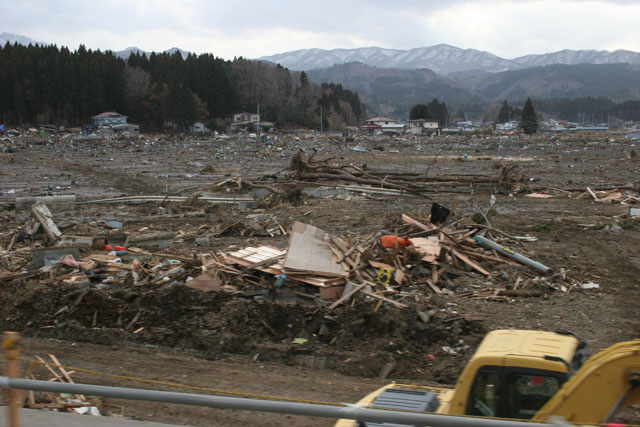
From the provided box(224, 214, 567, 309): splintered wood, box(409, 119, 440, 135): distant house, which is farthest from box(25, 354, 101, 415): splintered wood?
box(409, 119, 440, 135): distant house

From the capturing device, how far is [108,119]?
270ft

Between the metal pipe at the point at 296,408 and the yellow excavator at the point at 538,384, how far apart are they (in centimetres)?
95

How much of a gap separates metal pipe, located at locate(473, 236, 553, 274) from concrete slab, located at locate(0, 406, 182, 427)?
8.83 metres

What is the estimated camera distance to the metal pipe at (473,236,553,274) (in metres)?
10.5

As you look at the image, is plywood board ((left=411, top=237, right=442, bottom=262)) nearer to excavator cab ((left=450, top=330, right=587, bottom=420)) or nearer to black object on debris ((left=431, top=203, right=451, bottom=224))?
black object on debris ((left=431, top=203, right=451, bottom=224))

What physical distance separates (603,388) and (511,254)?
25.2 ft

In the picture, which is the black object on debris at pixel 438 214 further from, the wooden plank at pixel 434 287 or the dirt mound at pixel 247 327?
the dirt mound at pixel 247 327

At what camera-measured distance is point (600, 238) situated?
13742 millimetres

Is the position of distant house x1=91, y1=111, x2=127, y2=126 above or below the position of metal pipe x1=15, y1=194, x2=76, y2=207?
above

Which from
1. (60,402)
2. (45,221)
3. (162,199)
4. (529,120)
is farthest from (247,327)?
A: (529,120)

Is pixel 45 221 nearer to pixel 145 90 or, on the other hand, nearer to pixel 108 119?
pixel 108 119

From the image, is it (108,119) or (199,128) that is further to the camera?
(199,128)

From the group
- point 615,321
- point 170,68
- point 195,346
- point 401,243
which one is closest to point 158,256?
point 195,346

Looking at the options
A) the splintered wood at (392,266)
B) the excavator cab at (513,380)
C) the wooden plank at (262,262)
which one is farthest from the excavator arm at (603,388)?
the wooden plank at (262,262)
